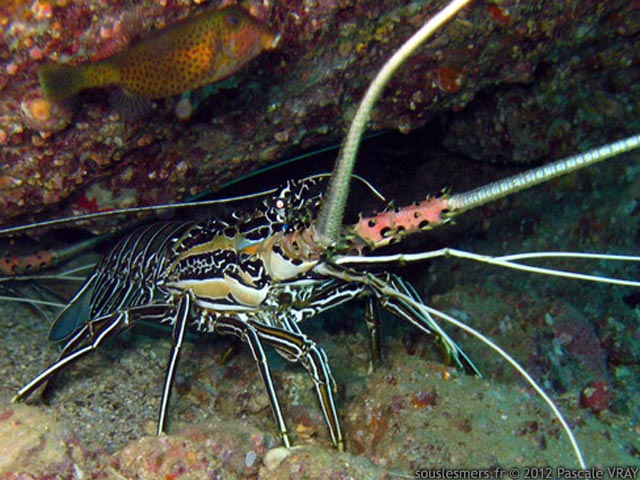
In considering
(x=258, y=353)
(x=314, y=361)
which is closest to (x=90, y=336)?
(x=258, y=353)

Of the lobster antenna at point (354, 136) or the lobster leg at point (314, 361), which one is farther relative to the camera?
the lobster leg at point (314, 361)

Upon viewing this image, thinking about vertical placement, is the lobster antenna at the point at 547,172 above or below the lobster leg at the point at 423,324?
below

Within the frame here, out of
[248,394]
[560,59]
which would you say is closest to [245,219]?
[248,394]

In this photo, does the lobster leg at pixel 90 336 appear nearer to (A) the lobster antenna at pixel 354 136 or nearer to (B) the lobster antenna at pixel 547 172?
(A) the lobster antenna at pixel 354 136

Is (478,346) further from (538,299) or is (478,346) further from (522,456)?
(522,456)

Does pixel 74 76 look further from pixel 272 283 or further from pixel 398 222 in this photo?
pixel 272 283

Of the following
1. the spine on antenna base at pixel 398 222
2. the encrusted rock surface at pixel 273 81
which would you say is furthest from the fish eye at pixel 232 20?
the spine on antenna base at pixel 398 222
